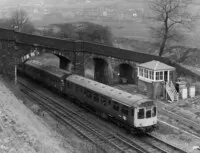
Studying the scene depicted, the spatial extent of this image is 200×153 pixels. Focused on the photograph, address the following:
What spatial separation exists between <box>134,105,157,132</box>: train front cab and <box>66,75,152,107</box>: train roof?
0.68 metres

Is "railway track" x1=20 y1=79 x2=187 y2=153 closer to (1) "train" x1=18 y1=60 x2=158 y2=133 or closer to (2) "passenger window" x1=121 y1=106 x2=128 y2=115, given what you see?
(1) "train" x1=18 y1=60 x2=158 y2=133

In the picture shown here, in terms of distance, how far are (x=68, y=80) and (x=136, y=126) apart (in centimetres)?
1313

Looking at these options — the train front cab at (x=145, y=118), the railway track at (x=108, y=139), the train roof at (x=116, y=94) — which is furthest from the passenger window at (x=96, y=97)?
the train front cab at (x=145, y=118)

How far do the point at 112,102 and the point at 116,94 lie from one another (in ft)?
2.53

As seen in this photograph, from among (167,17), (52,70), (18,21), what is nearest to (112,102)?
(52,70)

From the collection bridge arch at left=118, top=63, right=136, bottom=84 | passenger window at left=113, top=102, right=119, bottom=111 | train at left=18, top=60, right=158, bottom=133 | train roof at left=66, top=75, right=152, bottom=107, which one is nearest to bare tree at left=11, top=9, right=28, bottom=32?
bridge arch at left=118, top=63, right=136, bottom=84

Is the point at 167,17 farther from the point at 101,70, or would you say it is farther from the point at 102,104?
the point at 102,104

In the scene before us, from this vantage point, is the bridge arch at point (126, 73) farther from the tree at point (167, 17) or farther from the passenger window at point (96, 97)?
the passenger window at point (96, 97)

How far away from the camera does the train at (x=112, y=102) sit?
25.8 metres

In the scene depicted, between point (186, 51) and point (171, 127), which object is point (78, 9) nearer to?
point (186, 51)

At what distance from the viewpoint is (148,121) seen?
26.1 metres

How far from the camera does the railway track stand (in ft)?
78.2

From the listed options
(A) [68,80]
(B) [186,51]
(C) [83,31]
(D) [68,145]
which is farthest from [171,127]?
(C) [83,31]

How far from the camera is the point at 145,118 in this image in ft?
85.2
